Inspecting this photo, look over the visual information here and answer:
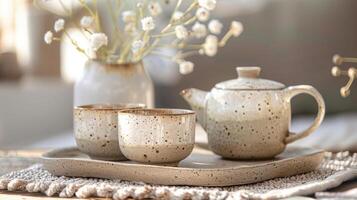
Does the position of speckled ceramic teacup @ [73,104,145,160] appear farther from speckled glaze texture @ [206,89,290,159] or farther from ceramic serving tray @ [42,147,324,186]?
speckled glaze texture @ [206,89,290,159]

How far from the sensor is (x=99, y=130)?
1.00m

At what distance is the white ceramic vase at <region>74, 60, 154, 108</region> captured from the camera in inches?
49.3

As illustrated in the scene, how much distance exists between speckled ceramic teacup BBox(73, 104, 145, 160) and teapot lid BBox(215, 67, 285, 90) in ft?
0.57

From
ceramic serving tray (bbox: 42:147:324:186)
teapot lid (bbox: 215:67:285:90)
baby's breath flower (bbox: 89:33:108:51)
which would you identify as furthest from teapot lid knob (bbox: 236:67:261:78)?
baby's breath flower (bbox: 89:33:108:51)

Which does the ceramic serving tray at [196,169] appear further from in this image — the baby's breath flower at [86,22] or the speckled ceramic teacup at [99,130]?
the baby's breath flower at [86,22]

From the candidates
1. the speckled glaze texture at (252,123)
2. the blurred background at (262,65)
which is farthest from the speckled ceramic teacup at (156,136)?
the blurred background at (262,65)

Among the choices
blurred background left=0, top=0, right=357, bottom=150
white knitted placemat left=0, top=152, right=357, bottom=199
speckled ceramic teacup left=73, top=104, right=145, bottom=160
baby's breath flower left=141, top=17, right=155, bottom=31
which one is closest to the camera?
white knitted placemat left=0, top=152, right=357, bottom=199

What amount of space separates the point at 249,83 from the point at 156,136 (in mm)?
199

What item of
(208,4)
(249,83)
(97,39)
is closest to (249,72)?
(249,83)

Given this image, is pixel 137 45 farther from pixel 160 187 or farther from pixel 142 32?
pixel 160 187

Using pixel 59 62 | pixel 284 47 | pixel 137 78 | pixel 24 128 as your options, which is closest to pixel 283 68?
pixel 284 47

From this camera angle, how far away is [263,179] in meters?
0.96

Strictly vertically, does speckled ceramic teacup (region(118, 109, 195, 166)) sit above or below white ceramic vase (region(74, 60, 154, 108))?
below

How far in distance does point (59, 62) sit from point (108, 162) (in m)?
2.88
